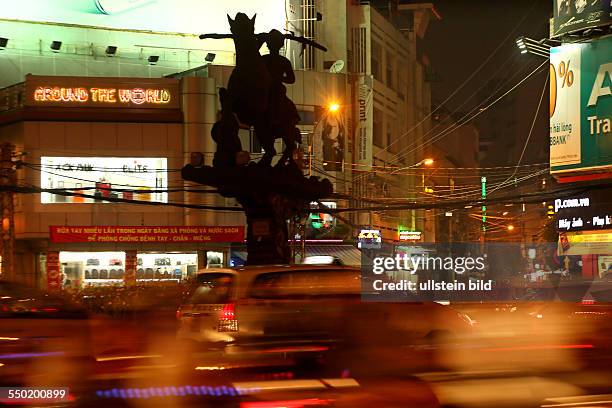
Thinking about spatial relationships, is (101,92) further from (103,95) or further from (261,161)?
(261,161)

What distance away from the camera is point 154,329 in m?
6.43

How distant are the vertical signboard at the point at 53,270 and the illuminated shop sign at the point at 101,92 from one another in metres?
6.02

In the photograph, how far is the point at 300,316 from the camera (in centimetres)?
587

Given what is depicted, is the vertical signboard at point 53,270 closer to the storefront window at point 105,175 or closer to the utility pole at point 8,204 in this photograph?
the storefront window at point 105,175

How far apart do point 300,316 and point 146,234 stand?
96.1ft

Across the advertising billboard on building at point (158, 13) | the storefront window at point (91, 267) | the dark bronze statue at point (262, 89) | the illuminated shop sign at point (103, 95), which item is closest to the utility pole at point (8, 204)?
the storefront window at point (91, 267)

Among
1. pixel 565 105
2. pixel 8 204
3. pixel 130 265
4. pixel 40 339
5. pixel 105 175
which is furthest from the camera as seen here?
pixel 105 175

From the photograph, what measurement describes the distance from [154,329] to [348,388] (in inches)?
80.0

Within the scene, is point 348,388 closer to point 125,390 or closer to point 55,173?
point 125,390

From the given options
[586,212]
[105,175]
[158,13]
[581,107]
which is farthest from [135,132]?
[586,212]

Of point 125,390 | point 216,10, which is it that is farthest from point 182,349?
point 216,10

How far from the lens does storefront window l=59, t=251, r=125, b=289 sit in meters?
35.2

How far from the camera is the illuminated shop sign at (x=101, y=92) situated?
35.9m

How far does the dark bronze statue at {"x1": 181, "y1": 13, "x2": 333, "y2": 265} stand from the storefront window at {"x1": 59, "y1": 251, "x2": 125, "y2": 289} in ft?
43.5
